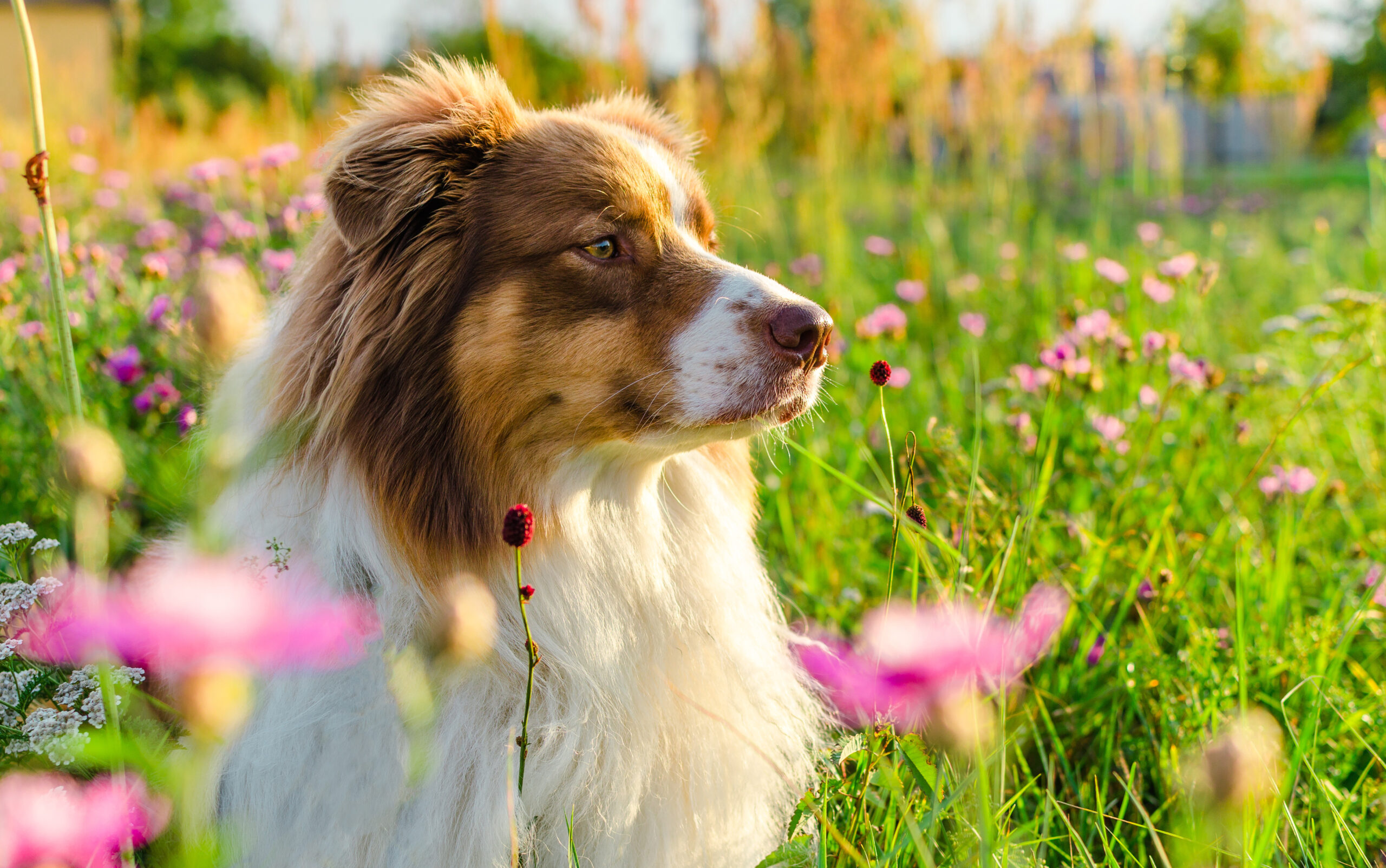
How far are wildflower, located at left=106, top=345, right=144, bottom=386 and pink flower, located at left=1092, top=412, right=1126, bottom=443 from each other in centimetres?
293

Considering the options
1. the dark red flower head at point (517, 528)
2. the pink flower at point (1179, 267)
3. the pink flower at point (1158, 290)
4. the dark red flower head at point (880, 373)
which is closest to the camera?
the dark red flower head at point (517, 528)

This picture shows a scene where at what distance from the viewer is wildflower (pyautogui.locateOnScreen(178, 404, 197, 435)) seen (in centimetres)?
240

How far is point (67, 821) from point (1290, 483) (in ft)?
9.76

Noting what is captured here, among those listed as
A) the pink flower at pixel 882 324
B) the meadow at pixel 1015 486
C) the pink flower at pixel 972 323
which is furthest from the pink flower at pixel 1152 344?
the pink flower at pixel 882 324

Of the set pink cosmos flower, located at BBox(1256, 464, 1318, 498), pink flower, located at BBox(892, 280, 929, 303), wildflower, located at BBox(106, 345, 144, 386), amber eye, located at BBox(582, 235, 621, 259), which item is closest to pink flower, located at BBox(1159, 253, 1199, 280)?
pink cosmos flower, located at BBox(1256, 464, 1318, 498)

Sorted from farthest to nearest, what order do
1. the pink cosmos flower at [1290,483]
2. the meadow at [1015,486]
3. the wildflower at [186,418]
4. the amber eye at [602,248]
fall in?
the pink cosmos flower at [1290,483] → the wildflower at [186,418] → the amber eye at [602,248] → the meadow at [1015,486]

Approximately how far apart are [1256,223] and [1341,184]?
631 cm

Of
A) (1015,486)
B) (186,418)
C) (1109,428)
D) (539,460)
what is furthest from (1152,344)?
(186,418)

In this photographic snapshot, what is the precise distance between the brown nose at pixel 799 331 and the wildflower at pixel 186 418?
1539 mm

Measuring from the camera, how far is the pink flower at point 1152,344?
9.12 feet

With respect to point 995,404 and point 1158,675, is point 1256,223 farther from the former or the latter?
point 1158,675

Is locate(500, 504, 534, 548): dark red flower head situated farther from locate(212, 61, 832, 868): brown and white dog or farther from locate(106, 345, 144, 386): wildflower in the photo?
locate(106, 345, 144, 386): wildflower

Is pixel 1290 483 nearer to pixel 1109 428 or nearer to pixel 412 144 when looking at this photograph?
pixel 1109 428

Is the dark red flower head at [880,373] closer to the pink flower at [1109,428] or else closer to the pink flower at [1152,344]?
the pink flower at [1109,428]
